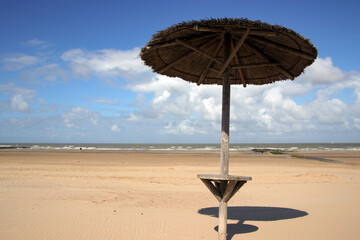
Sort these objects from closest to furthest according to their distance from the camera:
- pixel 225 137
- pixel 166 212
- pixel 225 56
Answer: pixel 225 137, pixel 225 56, pixel 166 212

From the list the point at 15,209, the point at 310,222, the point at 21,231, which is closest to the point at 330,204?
the point at 310,222

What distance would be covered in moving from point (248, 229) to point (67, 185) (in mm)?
6731

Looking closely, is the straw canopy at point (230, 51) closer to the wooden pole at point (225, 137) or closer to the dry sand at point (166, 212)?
the wooden pole at point (225, 137)

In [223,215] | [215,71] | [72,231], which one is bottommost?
[72,231]

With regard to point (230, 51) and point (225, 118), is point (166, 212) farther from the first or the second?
point (230, 51)

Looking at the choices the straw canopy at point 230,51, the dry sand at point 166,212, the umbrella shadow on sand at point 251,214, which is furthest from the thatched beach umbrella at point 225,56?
the dry sand at point 166,212

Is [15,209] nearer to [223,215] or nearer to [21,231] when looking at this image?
[21,231]

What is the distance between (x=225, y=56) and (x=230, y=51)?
17cm

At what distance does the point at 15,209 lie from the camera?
673cm

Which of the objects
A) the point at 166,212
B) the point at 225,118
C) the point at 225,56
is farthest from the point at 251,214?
the point at 225,56

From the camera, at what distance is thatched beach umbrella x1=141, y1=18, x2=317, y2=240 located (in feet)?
14.9

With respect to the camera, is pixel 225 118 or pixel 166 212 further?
pixel 166 212

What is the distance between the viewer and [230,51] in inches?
208

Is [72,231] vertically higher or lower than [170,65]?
lower
